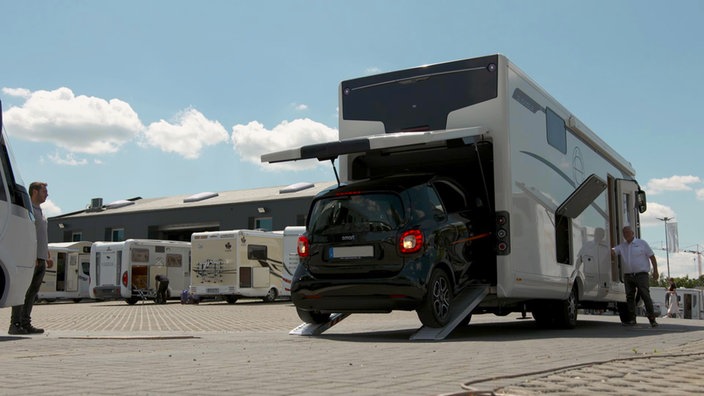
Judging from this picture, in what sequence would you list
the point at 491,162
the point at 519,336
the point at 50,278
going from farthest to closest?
the point at 50,278 → the point at 491,162 → the point at 519,336

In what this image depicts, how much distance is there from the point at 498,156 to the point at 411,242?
184 centimetres

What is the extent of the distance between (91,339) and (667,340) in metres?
6.66

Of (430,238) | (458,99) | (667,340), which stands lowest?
(667,340)

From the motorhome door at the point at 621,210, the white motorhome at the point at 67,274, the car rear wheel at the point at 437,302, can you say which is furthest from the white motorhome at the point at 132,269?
the car rear wheel at the point at 437,302

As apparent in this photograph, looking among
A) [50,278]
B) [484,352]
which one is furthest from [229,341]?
[50,278]

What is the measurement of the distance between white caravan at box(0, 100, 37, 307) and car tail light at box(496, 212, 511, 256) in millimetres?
5509

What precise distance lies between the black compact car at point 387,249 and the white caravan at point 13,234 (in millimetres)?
3065

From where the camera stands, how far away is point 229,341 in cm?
855

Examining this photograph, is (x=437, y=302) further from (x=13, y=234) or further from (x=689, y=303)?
(x=689, y=303)

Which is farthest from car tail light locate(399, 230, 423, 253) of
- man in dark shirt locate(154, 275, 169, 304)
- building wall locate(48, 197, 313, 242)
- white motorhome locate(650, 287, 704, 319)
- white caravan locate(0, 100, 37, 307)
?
building wall locate(48, 197, 313, 242)

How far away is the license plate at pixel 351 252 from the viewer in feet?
28.6

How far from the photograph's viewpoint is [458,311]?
8984 millimetres

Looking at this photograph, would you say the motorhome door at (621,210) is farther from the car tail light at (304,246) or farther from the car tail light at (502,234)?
the car tail light at (304,246)

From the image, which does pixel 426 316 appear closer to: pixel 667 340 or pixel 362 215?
pixel 362 215
